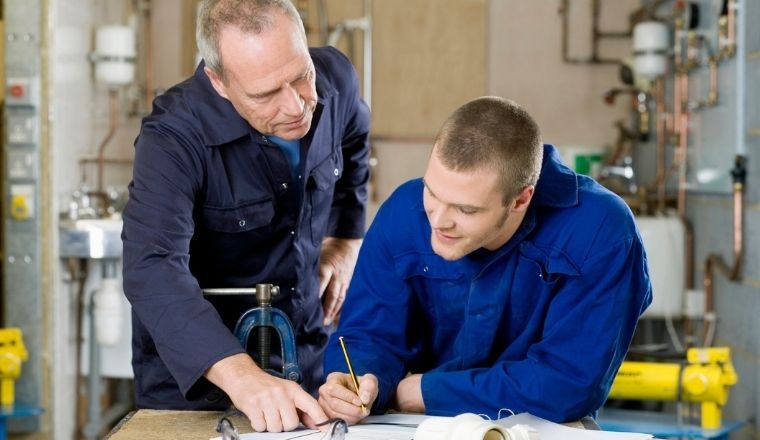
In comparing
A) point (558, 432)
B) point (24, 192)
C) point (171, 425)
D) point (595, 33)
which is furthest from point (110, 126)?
point (558, 432)

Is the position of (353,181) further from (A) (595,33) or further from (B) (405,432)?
(A) (595,33)

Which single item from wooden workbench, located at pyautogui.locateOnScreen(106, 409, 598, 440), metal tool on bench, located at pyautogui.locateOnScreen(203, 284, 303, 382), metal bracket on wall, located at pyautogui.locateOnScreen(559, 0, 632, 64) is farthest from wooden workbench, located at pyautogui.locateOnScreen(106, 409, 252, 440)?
metal bracket on wall, located at pyautogui.locateOnScreen(559, 0, 632, 64)

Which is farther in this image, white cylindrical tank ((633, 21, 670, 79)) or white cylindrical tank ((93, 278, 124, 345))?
white cylindrical tank ((633, 21, 670, 79))

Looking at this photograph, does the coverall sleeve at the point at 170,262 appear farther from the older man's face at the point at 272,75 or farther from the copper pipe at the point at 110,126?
the copper pipe at the point at 110,126

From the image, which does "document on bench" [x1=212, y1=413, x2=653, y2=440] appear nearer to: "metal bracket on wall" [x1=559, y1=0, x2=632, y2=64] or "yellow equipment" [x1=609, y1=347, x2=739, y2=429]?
"yellow equipment" [x1=609, y1=347, x2=739, y2=429]

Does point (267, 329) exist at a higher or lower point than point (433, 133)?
lower

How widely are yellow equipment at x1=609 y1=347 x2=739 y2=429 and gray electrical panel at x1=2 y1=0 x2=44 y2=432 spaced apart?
7.65 ft

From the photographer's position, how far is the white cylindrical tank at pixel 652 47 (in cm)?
479

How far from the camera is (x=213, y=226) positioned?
91.4 inches

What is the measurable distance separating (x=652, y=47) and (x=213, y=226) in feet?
10.0

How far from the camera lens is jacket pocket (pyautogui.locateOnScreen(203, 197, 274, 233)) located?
7.58 feet

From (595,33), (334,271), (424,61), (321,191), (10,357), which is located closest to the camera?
(321,191)

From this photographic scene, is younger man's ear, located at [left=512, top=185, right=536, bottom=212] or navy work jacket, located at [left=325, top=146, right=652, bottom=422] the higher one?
younger man's ear, located at [left=512, top=185, right=536, bottom=212]

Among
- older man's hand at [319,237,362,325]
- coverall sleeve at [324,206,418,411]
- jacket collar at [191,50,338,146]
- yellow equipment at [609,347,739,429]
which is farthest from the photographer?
yellow equipment at [609,347,739,429]
